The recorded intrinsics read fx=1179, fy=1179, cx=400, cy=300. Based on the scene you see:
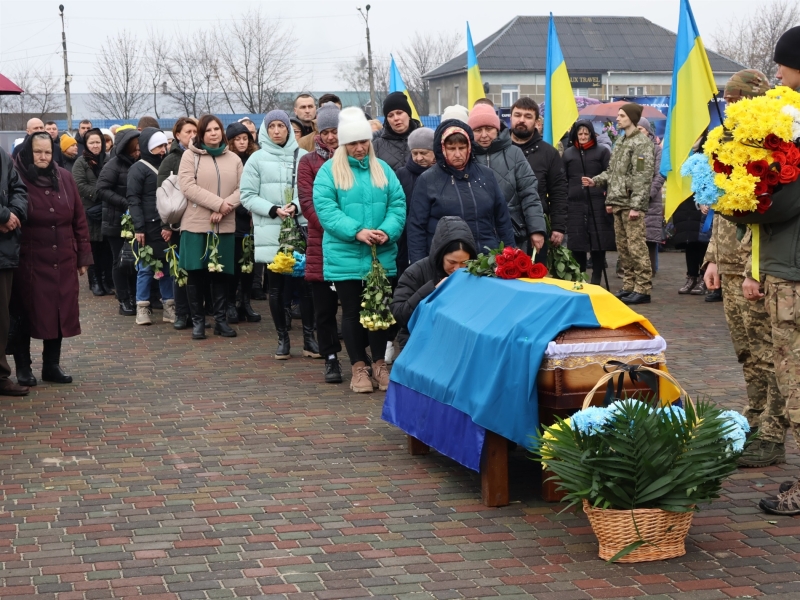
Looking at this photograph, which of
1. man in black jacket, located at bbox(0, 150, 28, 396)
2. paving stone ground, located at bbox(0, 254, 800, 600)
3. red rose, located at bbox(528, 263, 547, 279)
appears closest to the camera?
paving stone ground, located at bbox(0, 254, 800, 600)

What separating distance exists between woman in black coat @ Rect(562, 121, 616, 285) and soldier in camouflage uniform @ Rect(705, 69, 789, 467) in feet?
24.1

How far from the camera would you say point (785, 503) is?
588cm

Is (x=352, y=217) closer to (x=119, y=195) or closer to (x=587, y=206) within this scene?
(x=119, y=195)

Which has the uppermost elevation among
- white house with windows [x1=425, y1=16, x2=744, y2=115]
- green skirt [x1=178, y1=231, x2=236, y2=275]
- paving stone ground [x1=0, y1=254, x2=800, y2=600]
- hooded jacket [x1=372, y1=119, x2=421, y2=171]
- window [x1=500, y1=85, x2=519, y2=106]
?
white house with windows [x1=425, y1=16, x2=744, y2=115]

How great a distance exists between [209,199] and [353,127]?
10.4ft

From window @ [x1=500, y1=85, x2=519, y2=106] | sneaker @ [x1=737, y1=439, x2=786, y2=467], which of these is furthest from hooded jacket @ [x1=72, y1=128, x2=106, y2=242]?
window @ [x1=500, y1=85, x2=519, y2=106]

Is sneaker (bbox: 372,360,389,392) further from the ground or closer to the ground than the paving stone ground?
further from the ground

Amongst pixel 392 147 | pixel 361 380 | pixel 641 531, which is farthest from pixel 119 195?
pixel 641 531

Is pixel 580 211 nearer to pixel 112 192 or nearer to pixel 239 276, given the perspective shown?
pixel 239 276

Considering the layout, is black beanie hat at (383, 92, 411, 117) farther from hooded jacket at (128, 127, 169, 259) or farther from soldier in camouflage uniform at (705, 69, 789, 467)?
soldier in camouflage uniform at (705, 69, 789, 467)

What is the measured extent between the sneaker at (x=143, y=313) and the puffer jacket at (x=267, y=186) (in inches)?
107

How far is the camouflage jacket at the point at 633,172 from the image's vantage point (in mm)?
13742

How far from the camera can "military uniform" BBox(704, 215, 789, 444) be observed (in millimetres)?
6703

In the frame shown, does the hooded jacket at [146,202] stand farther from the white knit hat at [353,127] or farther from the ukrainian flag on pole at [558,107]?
the white knit hat at [353,127]
